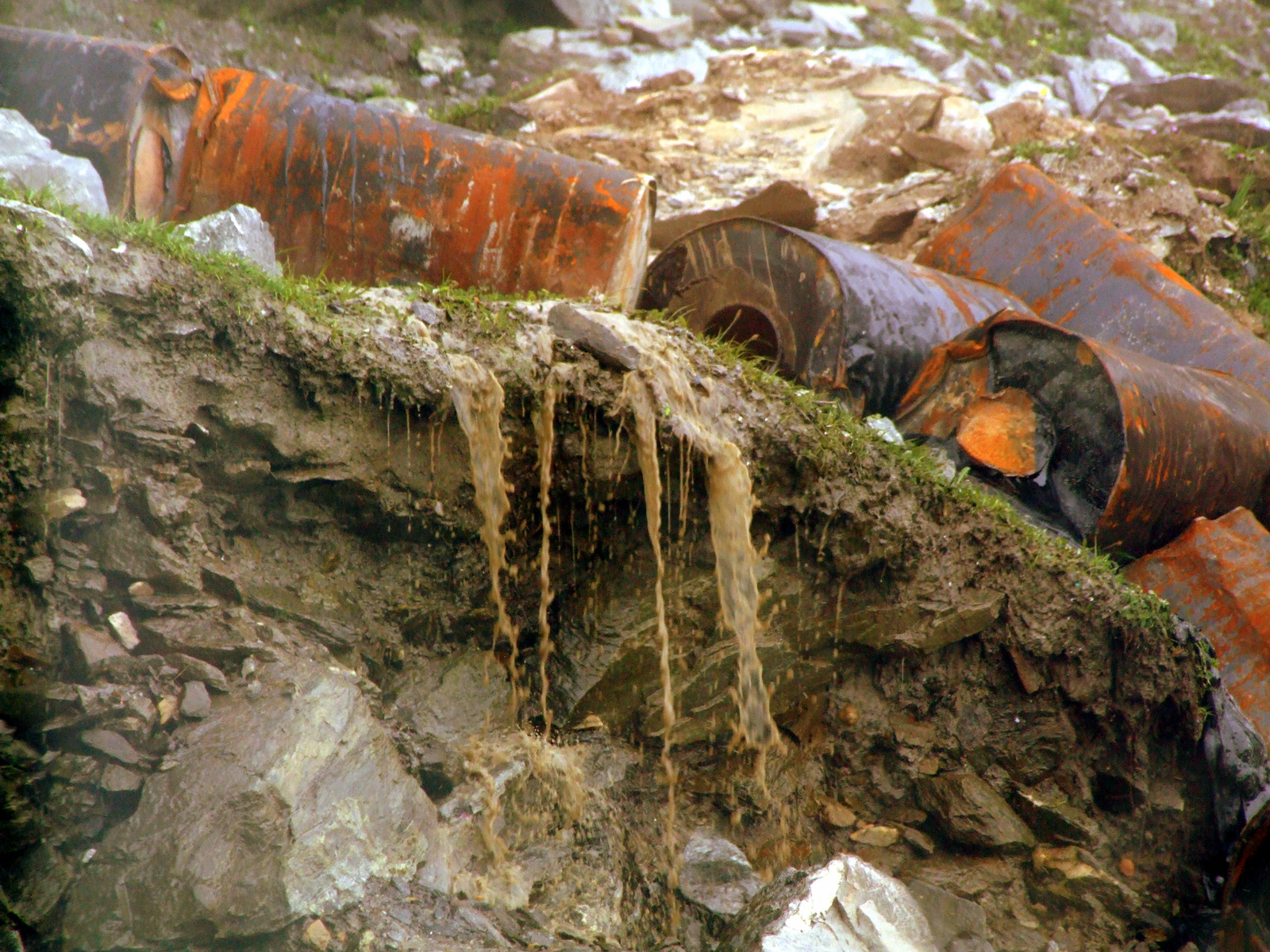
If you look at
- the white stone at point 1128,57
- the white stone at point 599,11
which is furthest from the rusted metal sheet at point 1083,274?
the white stone at point 1128,57

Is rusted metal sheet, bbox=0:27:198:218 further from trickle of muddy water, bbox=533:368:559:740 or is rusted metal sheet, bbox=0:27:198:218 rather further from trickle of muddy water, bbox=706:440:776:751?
trickle of muddy water, bbox=706:440:776:751

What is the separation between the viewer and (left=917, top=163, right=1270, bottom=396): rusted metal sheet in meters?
4.29

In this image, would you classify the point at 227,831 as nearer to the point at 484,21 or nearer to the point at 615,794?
the point at 615,794

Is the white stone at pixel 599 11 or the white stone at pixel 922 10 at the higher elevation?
the white stone at pixel 922 10

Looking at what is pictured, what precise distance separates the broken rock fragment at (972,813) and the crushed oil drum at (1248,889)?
601 mm

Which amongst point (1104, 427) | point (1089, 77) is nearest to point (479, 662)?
point (1104, 427)

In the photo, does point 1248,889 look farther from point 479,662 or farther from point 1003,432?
point 479,662

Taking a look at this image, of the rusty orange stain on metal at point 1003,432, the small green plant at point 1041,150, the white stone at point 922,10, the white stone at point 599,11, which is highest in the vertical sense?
the white stone at point 922,10

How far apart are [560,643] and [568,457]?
1.99ft

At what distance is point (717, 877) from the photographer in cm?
272

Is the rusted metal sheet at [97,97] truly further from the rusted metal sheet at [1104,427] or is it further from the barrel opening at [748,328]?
the rusted metal sheet at [1104,427]

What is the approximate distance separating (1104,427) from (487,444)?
2.21 meters

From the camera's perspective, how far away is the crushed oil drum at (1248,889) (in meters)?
2.86

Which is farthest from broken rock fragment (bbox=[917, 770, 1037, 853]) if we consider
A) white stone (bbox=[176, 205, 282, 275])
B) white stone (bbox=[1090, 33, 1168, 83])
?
white stone (bbox=[1090, 33, 1168, 83])
